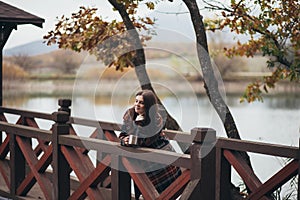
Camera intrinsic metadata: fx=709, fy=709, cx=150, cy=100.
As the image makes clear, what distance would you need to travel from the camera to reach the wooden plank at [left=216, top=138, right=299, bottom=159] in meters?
4.14

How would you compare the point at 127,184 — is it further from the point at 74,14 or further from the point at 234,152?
the point at 74,14

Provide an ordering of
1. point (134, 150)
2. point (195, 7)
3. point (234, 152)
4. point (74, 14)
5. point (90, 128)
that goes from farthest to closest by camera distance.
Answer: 1. point (74, 14)
2. point (195, 7)
3. point (90, 128)
4. point (234, 152)
5. point (134, 150)

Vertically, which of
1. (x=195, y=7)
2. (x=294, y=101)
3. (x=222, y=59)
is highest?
(x=195, y=7)

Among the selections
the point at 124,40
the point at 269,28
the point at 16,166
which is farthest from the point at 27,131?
the point at 269,28

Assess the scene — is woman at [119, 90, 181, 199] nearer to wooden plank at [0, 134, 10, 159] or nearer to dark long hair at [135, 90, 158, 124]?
dark long hair at [135, 90, 158, 124]

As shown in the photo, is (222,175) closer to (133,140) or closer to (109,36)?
(133,140)

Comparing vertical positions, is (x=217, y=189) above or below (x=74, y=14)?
below

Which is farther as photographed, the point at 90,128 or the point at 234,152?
the point at 90,128

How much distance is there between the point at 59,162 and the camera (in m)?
4.97

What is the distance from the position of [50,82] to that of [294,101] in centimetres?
379

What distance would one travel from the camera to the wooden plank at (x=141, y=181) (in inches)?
168

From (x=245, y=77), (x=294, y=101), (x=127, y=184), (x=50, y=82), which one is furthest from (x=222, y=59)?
(x=127, y=184)

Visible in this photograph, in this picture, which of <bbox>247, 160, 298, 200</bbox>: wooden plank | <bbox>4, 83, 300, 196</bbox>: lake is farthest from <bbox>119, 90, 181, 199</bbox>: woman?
<bbox>4, 83, 300, 196</bbox>: lake

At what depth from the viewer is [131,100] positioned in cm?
565
